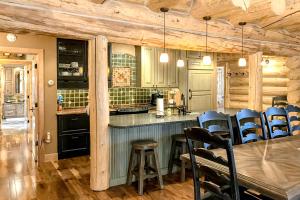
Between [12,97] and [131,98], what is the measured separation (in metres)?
7.11

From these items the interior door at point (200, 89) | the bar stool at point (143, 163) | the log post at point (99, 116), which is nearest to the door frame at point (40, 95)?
the log post at point (99, 116)

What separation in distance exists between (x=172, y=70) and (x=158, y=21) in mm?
2698

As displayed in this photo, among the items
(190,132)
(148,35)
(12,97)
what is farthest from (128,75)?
(12,97)

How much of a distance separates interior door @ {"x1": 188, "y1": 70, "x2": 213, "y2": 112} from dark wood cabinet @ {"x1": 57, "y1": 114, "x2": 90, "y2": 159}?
2.94 m

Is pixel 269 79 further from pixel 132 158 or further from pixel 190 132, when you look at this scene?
pixel 190 132

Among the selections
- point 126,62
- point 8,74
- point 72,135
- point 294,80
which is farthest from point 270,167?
point 8,74

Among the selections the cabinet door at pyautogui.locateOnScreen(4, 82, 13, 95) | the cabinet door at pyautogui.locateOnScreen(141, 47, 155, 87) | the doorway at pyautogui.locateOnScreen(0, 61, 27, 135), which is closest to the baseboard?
the cabinet door at pyautogui.locateOnScreen(141, 47, 155, 87)

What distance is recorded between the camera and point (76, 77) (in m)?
5.53

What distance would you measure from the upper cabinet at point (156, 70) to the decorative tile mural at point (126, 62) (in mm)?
312

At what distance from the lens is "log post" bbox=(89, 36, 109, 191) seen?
3.55m

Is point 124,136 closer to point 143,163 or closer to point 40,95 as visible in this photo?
point 143,163

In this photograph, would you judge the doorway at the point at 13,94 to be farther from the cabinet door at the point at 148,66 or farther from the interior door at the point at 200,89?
the interior door at the point at 200,89

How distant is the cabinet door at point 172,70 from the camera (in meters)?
6.57

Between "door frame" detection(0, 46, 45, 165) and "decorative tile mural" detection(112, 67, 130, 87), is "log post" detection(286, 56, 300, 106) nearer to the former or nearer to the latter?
"decorative tile mural" detection(112, 67, 130, 87)
